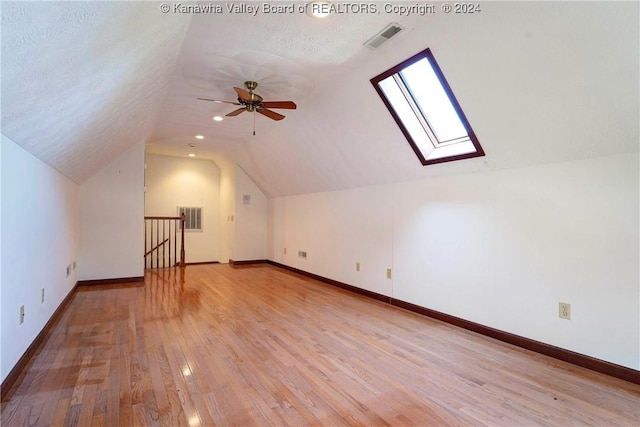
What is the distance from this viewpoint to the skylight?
9.58 feet

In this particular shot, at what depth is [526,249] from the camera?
2895 millimetres

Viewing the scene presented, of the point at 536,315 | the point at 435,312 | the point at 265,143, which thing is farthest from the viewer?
the point at 265,143

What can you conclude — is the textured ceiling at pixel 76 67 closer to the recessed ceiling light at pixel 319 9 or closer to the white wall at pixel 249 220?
the recessed ceiling light at pixel 319 9

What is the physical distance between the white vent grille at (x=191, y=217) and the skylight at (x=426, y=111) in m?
6.06

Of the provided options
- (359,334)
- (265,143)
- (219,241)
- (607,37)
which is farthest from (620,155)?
(219,241)

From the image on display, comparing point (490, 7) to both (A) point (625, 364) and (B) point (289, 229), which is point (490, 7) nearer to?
(A) point (625, 364)

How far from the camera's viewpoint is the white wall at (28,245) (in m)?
2.08

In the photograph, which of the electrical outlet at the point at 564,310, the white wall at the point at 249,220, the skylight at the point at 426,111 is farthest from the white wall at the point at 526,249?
the white wall at the point at 249,220

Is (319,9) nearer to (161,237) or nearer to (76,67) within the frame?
(76,67)

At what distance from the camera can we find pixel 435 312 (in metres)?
3.71

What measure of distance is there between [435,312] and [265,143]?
377 cm

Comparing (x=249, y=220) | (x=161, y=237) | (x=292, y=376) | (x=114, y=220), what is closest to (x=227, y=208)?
(x=249, y=220)

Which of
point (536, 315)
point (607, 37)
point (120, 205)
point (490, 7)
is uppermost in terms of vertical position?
point (490, 7)

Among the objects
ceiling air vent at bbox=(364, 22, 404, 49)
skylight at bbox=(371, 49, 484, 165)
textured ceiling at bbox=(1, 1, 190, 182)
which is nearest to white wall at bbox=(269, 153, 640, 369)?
skylight at bbox=(371, 49, 484, 165)
